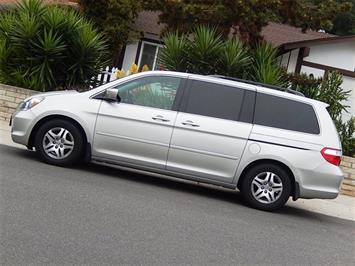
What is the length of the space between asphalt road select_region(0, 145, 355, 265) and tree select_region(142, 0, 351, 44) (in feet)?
20.7

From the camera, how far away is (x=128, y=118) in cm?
888

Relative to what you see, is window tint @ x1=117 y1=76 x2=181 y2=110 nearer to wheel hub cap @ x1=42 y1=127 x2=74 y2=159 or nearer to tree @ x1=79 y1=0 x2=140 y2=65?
wheel hub cap @ x1=42 y1=127 x2=74 y2=159

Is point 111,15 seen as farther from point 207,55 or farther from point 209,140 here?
point 209,140

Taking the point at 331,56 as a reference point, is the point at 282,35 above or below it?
above

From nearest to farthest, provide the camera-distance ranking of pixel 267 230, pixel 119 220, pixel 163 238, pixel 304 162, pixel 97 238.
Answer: pixel 97 238 < pixel 163 238 < pixel 119 220 < pixel 267 230 < pixel 304 162

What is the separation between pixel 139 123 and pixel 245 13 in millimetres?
6678

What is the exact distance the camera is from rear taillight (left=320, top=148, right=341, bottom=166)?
8.70m

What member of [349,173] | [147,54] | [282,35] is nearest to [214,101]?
[349,173]

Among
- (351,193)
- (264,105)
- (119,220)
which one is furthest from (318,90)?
(119,220)

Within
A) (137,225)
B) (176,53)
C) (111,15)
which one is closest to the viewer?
(137,225)

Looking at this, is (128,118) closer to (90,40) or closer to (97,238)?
(97,238)

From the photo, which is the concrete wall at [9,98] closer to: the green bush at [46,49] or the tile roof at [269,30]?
the green bush at [46,49]

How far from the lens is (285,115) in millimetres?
8984

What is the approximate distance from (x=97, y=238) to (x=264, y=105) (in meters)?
4.01
